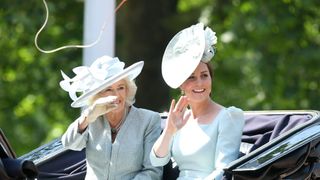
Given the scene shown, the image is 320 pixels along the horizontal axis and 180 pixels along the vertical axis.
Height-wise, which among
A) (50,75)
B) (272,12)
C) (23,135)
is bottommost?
(23,135)

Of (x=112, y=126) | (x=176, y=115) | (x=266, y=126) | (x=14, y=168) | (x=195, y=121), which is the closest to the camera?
(x=14, y=168)

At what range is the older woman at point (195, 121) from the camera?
534 cm

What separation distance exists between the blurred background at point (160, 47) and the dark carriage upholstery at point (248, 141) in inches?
163

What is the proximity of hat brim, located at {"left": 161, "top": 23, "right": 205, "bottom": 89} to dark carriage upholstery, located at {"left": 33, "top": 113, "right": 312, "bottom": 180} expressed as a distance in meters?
0.51

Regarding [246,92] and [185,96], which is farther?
[246,92]

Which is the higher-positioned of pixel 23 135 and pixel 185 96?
pixel 185 96

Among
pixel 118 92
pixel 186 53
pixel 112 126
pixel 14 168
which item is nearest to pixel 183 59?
pixel 186 53

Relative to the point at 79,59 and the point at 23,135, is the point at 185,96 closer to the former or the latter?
the point at 79,59

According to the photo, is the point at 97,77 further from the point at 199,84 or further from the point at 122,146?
the point at 199,84

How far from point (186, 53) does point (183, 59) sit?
0.04m

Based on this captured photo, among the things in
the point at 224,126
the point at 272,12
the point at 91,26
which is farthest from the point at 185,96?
the point at 272,12

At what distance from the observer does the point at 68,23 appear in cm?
1135

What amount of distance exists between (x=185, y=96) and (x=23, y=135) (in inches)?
279

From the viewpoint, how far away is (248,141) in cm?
575
